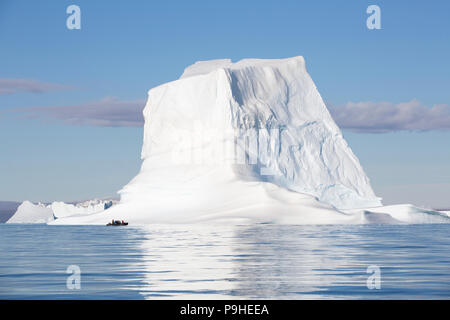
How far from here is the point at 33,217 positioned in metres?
84.4

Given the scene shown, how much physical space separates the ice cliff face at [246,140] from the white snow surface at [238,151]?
9cm

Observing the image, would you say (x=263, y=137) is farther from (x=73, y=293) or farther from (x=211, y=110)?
(x=73, y=293)

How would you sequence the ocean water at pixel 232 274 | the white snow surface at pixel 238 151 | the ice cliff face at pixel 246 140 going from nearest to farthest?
the ocean water at pixel 232 274
the white snow surface at pixel 238 151
the ice cliff face at pixel 246 140

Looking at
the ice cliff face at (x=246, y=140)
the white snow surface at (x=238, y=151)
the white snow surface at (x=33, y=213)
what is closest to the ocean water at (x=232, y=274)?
the white snow surface at (x=238, y=151)

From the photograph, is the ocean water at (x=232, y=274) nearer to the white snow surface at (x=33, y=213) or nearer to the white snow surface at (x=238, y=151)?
the white snow surface at (x=238, y=151)

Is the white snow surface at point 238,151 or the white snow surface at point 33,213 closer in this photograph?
the white snow surface at point 238,151

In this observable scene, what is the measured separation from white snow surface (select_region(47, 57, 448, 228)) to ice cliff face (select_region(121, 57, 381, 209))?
0.30ft

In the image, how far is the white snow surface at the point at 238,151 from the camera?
59.8m

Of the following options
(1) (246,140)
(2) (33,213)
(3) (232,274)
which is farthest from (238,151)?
(3) (232,274)

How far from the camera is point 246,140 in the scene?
61469 mm

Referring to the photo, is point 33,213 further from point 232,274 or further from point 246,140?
point 232,274

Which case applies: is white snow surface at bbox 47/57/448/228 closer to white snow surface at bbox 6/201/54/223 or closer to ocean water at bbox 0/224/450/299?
white snow surface at bbox 6/201/54/223

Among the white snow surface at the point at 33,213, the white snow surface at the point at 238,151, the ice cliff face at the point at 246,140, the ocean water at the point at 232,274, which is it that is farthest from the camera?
the white snow surface at the point at 33,213
